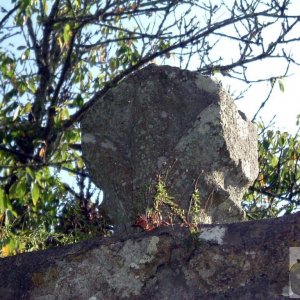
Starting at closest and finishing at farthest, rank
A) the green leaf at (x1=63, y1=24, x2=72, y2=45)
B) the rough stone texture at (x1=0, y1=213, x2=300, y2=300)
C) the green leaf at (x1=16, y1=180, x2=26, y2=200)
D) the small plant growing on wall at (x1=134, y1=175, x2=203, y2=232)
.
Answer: the rough stone texture at (x1=0, y1=213, x2=300, y2=300) < the small plant growing on wall at (x1=134, y1=175, x2=203, y2=232) < the green leaf at (x1=16, y1=180, x2=26, y2=200) < the green leaf at (x1=63, y1=24, x2=72, y2=45)

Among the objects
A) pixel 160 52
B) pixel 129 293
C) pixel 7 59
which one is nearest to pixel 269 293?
pixel 129 293

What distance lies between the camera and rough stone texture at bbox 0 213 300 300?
2365 millimetres

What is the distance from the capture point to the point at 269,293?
7.52 feet

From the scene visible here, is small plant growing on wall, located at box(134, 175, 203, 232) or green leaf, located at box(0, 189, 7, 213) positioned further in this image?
green leaf, located at box(0, 189, 7, 213)

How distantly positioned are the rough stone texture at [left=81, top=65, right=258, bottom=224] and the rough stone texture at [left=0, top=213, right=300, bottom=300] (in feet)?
1.55

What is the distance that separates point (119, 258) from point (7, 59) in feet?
13.5

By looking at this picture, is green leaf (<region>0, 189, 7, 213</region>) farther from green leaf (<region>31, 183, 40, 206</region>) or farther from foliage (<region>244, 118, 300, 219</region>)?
foliage (<region>244, 118, 300, 219</region>)

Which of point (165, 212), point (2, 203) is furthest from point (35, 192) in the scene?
point (165, 212)

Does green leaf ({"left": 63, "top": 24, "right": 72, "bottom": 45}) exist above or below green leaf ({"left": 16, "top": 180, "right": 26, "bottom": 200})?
above

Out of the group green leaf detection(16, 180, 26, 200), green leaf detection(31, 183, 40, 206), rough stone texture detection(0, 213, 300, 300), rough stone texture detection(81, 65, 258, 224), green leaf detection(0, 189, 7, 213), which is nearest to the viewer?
rough stone texture detection(0, 213, 300, 300)

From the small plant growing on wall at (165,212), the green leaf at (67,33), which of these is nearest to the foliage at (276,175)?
the green leaf at (67,33)

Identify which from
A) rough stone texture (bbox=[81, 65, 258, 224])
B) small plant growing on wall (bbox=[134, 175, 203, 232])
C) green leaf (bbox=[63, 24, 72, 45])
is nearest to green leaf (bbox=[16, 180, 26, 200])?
green leaf (bbox=[63, 24, 72, 45])

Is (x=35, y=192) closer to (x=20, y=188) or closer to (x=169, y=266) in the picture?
(x=20, y=188)

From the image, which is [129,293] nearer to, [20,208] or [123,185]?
[123,185]
